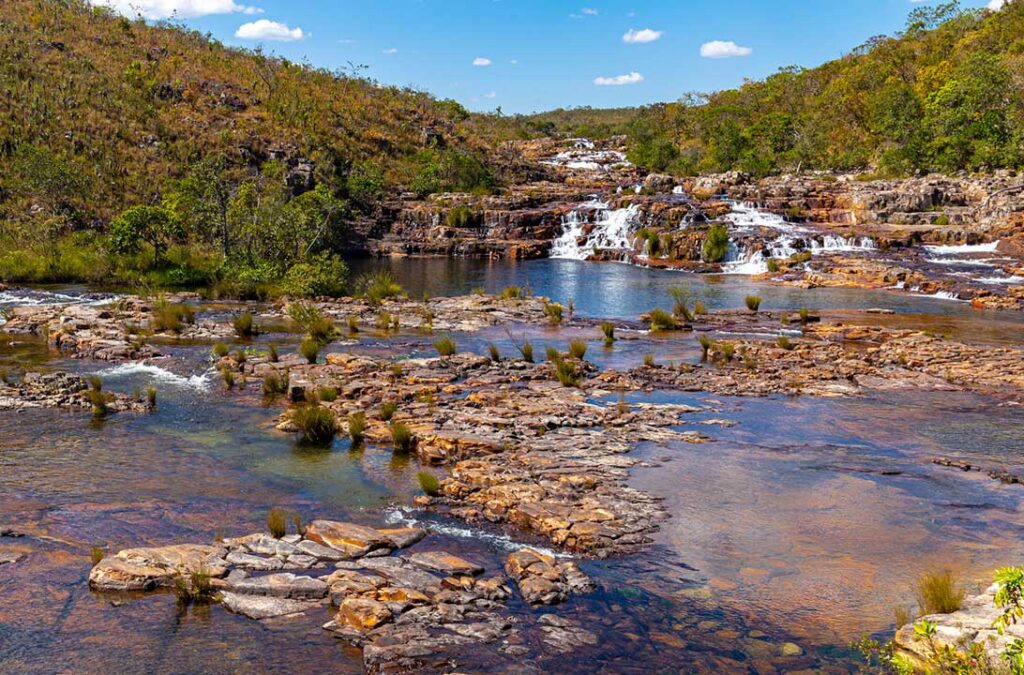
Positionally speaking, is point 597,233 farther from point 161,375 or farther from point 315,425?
point 315,425

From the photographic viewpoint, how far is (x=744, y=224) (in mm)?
52625

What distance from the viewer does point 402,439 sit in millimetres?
15273

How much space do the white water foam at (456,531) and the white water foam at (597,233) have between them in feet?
138

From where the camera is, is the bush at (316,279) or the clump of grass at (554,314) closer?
the clump of grass at (554,314)

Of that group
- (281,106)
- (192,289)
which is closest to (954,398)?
(192,289)

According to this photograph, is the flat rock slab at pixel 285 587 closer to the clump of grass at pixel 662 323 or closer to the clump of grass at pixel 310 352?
the clump of grass at pixel 310 352

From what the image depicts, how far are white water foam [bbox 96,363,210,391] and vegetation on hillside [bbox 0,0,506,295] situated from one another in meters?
12.8

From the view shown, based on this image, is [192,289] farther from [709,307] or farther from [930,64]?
[930,64]

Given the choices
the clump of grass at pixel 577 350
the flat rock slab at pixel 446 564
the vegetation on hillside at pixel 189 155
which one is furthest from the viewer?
the vegetation on hillside at pixel 189 155

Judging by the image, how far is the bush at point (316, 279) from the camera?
1346 inches

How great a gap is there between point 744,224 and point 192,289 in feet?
112

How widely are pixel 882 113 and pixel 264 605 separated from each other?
2940 inches

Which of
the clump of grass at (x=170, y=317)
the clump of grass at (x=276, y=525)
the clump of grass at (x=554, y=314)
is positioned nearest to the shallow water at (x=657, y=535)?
the clump of grass at (x=276, y=525)

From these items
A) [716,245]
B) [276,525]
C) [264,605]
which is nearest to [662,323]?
[276,525]
